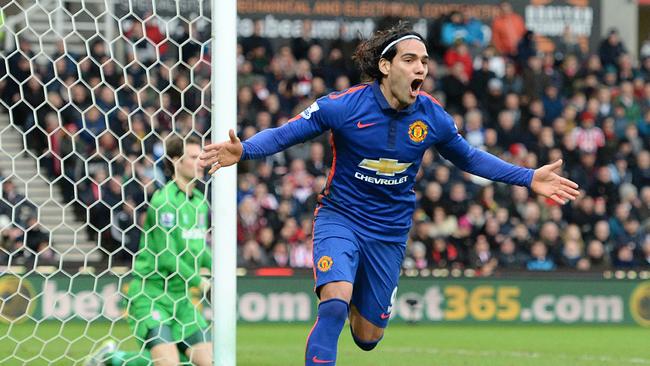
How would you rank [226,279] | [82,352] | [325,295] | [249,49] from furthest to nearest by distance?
[249,49] → [82,352] → [226,279] → [325,295]

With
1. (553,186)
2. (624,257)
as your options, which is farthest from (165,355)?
(624,257)

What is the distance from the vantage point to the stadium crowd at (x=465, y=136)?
580 inches

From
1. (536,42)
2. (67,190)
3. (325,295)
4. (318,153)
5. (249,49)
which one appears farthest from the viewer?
(536,42)

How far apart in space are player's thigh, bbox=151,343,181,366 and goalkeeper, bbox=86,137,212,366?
59mm

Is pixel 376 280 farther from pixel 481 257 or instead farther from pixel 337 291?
pixel 481 257

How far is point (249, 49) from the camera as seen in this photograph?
62.4 feet

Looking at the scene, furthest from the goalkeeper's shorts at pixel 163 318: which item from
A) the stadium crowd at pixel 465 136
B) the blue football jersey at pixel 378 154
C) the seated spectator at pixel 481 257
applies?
the seated spectator at pixel 481 257

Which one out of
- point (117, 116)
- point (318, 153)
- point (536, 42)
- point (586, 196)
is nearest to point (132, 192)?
point (117, 116)

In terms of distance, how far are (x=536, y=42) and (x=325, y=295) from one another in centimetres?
1565

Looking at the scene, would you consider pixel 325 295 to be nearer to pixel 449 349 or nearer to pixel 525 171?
pixel 525 171

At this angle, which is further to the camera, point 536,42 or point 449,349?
point 536,42

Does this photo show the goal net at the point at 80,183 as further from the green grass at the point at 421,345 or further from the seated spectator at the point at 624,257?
the seated spectator at the point at 624,257

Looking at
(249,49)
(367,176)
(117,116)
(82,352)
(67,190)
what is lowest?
(82,352)

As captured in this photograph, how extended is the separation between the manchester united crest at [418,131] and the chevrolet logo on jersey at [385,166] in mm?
154
